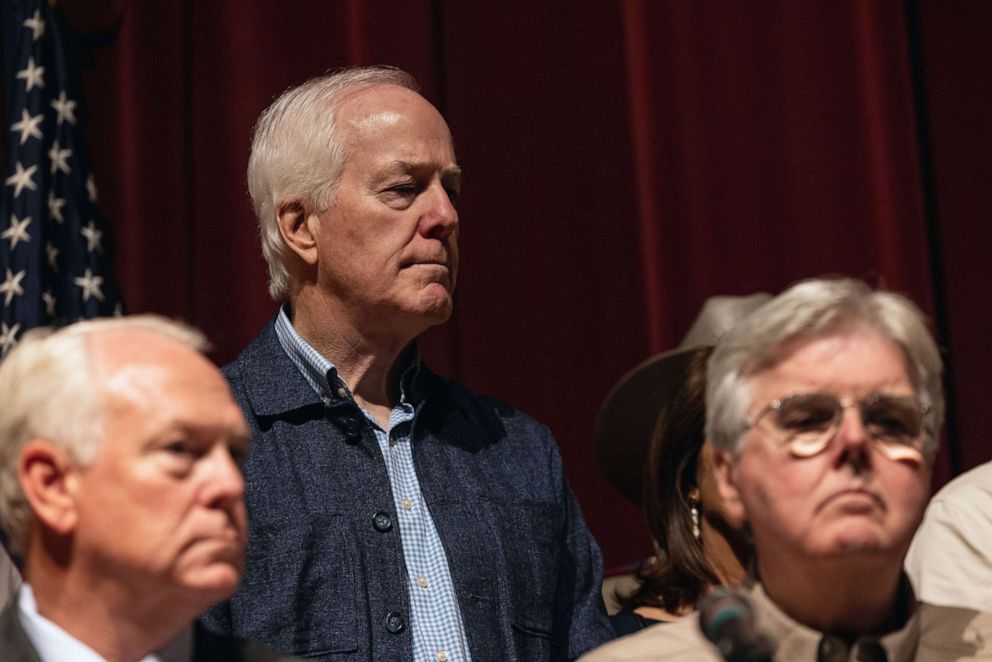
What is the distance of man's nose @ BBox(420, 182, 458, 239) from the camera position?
2.85 meters

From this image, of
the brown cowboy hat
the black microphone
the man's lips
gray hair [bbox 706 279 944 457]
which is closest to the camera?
the black microphone

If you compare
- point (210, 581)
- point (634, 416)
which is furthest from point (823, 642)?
point (634, 416)

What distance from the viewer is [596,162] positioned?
410 centimetres

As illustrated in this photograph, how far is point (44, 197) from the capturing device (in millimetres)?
3641

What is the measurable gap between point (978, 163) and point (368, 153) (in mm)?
1795

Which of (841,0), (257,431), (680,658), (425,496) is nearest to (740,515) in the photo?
(680,658)

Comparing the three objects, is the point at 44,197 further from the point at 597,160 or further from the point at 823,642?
the point at 823,642

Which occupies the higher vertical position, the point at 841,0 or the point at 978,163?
the point at 841,0

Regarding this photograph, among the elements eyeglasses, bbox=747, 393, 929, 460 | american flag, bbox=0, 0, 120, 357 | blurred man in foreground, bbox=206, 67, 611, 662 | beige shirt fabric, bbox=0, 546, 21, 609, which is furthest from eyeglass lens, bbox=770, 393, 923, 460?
american flag, bbox=0, 0, 120, 357

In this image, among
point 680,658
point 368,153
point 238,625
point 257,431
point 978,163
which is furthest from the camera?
point 978,163

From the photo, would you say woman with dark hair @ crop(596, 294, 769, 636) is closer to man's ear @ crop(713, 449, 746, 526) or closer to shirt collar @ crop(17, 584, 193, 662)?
man's ear @ crop(713, 449, 746, 526)

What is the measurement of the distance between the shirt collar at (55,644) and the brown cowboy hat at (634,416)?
1235mm

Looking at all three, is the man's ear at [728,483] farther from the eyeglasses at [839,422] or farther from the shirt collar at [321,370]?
the shirt collar at [321,370]

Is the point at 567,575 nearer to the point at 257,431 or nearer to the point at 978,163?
the point at 257,431
